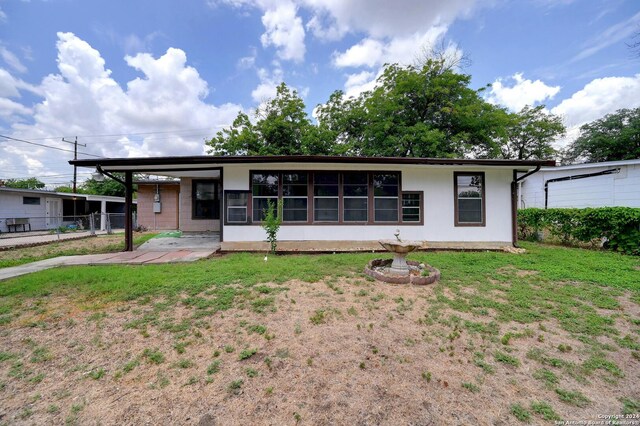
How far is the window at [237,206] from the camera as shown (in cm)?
781

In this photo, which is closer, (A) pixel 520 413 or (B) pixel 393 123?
(A) pixel 520 413

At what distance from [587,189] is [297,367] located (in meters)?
15.1

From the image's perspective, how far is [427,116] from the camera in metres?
17.3

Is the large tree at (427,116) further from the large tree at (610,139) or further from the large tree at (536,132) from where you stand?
the large tree at (610,139)

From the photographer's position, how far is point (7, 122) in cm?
1825

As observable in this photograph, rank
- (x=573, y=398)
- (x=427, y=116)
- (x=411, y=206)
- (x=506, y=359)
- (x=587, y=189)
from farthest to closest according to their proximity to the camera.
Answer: (x=427, y=116) < (x=587, y=189) < (x=411, y=206) < (x=506, y=359) < (x=573, y=398)

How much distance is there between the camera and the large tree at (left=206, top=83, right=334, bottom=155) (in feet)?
56.6

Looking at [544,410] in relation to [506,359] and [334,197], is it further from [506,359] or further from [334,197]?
[334,197]

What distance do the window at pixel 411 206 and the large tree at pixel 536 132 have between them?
19348mm

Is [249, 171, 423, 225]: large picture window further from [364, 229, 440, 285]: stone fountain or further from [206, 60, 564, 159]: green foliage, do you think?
[206, 60, 564, 159]: green foliage

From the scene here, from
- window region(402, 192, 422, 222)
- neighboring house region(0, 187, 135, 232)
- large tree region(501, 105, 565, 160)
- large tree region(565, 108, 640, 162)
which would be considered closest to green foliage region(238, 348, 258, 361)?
window region(402, 192, 422, 222)

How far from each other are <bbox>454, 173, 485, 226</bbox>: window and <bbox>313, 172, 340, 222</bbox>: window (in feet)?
Answer: 12.5

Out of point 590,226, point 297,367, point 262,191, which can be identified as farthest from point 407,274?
point 590,226

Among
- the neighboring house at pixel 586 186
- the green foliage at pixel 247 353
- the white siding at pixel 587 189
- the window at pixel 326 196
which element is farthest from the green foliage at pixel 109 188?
the neighboring house at pixel 586 186
